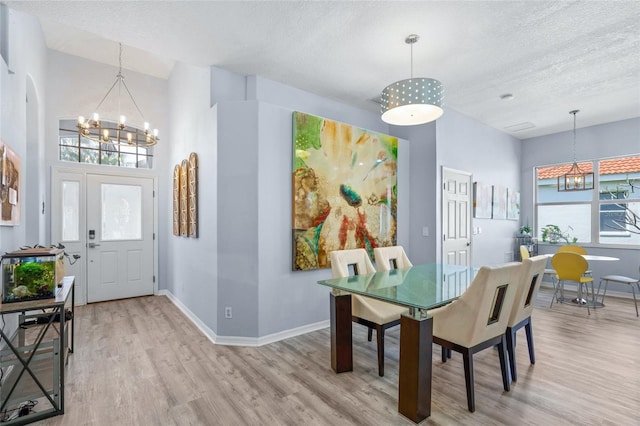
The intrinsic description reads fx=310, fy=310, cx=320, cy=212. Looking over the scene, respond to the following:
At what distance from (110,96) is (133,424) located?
487 cm

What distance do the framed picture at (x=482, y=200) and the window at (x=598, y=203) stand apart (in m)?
1.75

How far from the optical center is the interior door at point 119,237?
481 cm

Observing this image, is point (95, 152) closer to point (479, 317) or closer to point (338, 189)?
point (338, 189)

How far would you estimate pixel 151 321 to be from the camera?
157 inches

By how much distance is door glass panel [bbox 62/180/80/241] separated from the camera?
181 inches

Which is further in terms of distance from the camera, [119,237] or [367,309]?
[119,237]

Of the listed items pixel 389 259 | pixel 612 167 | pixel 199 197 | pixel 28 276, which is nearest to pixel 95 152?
pixel 199 197

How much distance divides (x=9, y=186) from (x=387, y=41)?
353 centimetres

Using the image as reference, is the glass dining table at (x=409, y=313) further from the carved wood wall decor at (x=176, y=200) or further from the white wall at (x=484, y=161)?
the carved wood wall decor at (x=176, y=200)

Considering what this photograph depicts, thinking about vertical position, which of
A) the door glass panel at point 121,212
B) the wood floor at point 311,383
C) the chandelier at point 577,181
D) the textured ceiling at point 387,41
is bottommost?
the wood floor at point 311,383

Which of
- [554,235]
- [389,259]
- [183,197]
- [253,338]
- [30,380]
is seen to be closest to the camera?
[30,380]

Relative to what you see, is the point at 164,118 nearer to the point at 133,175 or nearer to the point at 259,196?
the point at 133,175

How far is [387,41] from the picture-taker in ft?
9.82

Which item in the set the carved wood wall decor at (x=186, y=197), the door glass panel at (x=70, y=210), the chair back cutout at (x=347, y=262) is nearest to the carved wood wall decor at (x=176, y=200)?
the carved wood wall decor at (x=186, y=197)
